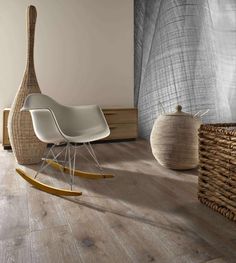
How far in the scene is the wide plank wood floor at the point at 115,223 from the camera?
131cm

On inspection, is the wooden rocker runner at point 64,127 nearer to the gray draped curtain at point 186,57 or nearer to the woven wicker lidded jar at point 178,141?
the woven wicker lidded jar at point 178,141

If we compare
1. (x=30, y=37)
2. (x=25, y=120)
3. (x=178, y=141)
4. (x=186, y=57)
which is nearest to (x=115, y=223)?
(x=178, y=141)

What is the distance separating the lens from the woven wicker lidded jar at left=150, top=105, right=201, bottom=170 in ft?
8.57

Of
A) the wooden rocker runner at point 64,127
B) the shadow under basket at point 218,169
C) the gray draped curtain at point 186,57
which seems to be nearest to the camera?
the shadow under basket at point 218,169

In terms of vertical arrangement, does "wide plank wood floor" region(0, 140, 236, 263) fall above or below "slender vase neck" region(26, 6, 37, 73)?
below

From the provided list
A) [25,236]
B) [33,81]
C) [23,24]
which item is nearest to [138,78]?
[23,24]

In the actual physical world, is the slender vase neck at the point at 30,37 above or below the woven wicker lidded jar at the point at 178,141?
above

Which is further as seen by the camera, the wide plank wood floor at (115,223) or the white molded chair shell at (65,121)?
the white molded chair shell at (65,121)

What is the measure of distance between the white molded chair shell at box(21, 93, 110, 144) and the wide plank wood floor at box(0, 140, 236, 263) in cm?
38

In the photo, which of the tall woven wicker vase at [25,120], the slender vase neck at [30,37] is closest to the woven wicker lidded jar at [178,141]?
the tall woven wicker vase at [25,120]

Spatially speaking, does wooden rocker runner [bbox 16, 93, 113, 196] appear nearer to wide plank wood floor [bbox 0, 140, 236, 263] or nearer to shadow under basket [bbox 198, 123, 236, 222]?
wide plank wood floor [bbox 0, 140, 236, 263]

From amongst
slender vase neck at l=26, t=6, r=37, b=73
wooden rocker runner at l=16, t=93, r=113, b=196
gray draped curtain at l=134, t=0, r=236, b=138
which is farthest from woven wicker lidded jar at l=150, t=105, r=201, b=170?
slender vase neck at l=26, t=6, r=37, b=73

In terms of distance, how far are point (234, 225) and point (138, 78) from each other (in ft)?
11.1

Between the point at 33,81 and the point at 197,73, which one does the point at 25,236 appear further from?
the point at 197,73
